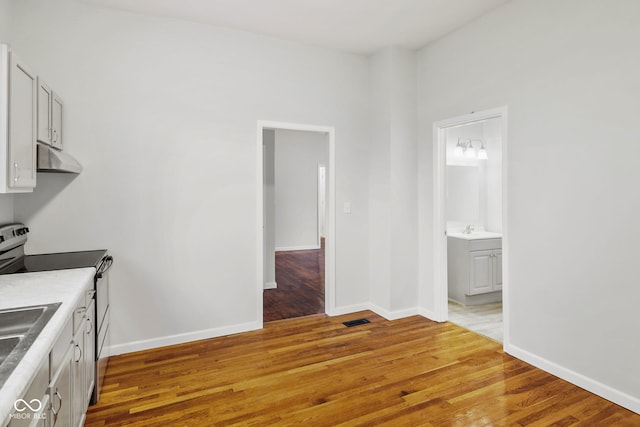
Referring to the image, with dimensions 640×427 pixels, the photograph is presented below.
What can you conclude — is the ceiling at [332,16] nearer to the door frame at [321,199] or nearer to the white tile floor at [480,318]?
the white tile floor at [480,318]

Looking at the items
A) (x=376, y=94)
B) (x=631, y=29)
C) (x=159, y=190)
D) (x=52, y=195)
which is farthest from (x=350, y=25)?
(x=52, y=195)

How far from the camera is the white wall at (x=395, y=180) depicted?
3.87 metres

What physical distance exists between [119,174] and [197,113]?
2.89ft

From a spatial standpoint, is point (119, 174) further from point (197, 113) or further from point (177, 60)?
point (177, 60)

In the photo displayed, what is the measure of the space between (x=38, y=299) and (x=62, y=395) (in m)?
0.46

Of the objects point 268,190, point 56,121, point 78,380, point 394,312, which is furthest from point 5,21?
point 394,312

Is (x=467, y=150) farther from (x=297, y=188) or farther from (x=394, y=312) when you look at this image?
(x=297, y=188)

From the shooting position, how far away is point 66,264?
2.38 m

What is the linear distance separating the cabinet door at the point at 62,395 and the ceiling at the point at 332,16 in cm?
278

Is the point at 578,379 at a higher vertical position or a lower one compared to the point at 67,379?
lower

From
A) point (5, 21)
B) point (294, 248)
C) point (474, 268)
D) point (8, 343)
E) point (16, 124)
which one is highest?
point (5, 21)

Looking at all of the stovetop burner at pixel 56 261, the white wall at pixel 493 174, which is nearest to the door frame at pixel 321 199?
the white wall at pixel 493 174

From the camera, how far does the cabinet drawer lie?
4.16 meters

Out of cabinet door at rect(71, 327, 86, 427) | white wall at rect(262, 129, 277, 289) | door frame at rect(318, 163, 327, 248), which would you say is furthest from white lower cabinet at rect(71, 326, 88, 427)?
door frame at rect(318, 163, 327, 248)
